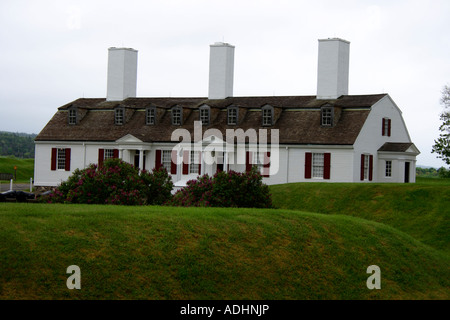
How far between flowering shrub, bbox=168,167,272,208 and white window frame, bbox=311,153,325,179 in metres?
17.7

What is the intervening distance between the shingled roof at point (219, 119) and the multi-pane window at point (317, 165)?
3.03 feet

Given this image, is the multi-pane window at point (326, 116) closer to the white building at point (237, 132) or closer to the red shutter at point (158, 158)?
the white building at point (237, 132)

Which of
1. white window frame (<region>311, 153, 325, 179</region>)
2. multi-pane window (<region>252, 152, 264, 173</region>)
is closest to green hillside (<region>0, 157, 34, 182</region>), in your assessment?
multi-pane window (<region>252, 152, 264, 173</region>)

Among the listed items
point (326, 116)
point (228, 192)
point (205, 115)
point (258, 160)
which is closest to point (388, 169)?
point (326, 116)

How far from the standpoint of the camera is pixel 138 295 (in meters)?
12.2

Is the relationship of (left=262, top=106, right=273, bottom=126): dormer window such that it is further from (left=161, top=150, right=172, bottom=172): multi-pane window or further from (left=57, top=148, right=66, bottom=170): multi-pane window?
(left=57, top=148, right=66, bottom=170): multi-pane window

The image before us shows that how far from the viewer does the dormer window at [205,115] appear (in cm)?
4500

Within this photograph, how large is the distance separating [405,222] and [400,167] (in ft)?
57.0

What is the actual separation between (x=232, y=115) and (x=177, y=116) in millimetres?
4157

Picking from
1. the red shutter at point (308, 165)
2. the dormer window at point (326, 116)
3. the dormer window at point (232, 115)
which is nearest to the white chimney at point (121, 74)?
the dormer window at point (232, 115)

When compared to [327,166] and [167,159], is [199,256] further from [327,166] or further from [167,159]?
[167,159]

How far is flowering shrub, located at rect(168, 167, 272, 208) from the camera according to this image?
21969 mm

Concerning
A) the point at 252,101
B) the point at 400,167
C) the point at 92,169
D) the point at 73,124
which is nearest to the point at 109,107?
the point at 73,124
